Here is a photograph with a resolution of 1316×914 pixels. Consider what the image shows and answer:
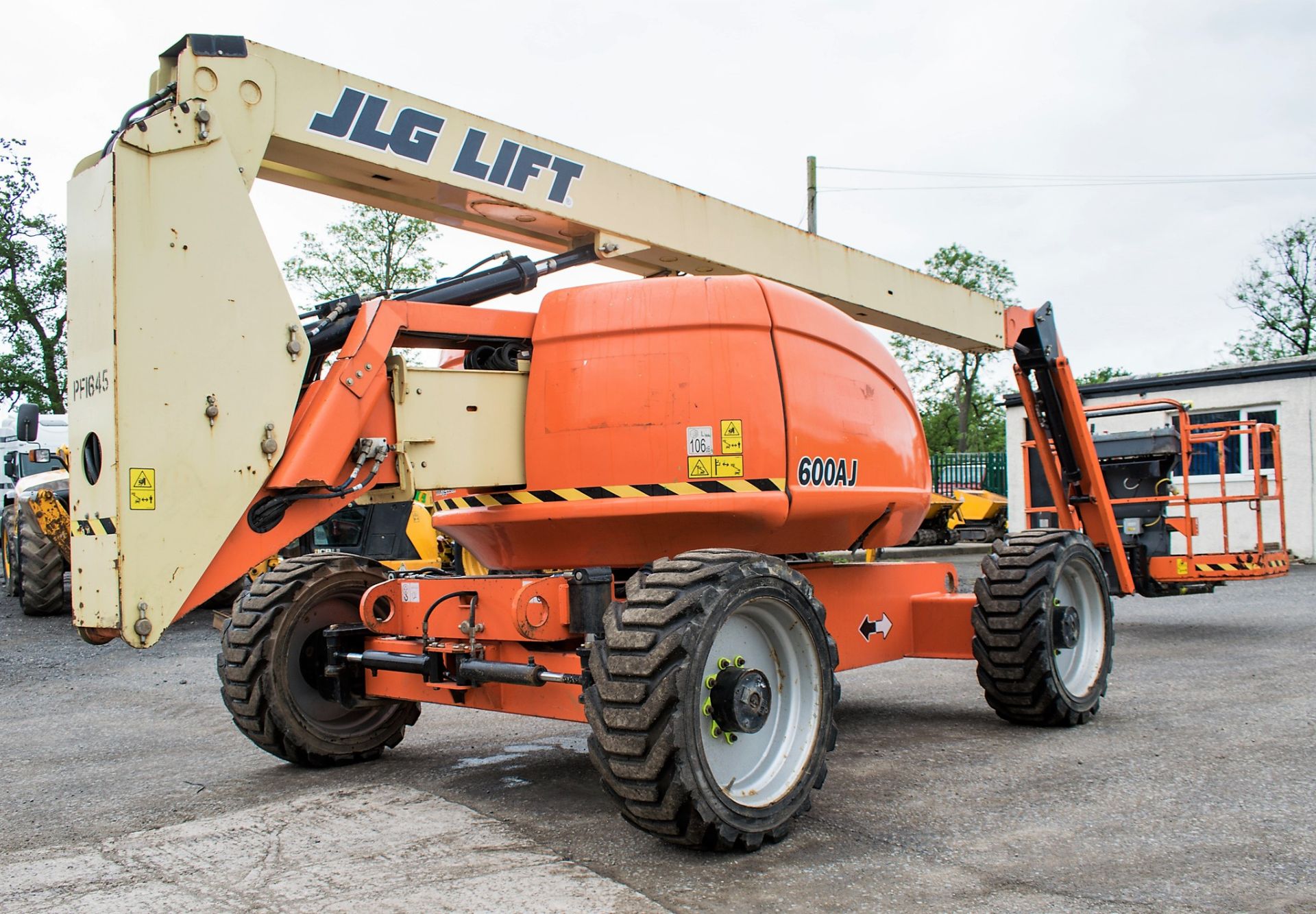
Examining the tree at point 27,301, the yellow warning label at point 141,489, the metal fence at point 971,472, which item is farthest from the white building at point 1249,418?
the tree at point 27,301

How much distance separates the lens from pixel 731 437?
5.18 meters

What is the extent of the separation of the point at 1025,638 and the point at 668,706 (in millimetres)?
3391

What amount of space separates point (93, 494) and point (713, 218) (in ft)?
11.6

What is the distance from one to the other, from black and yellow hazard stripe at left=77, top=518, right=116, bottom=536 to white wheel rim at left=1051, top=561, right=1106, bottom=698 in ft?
18.2

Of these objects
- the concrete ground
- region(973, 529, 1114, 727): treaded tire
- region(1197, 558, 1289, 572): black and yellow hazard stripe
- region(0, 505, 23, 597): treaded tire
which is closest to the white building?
region(1197, 558, 1289, 572): black and yellow hazard stripe

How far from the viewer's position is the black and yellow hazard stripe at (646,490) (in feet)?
16.9

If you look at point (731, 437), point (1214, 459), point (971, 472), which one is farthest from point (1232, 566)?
point (971, 472)

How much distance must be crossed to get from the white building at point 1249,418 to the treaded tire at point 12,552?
51.7 ft

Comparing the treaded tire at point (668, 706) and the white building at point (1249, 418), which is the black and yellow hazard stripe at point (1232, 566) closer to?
the white building at point (1249, 418)

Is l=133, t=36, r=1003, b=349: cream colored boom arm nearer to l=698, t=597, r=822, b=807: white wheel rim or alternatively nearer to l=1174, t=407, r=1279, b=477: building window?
l=698, t=597, r=822, b=807: white wheel rim

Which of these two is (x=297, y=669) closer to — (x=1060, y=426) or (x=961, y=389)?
(x=1060, y=426)

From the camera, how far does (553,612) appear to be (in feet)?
16.1

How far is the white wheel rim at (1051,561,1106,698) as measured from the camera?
7.23 metres

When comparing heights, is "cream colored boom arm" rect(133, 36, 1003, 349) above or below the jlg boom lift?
above
